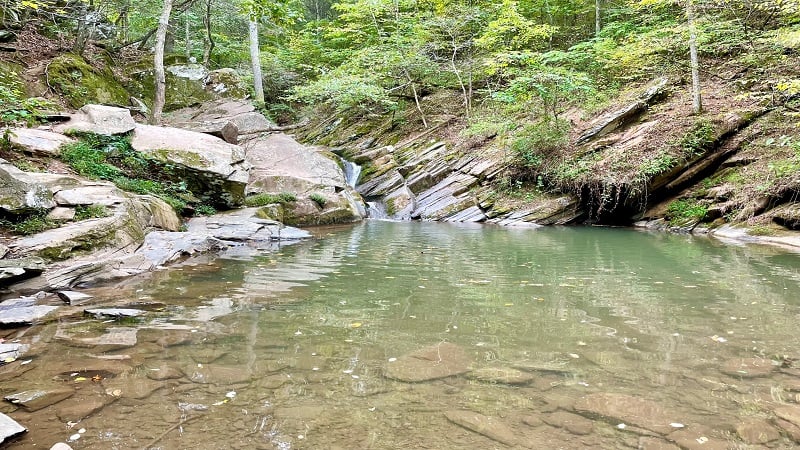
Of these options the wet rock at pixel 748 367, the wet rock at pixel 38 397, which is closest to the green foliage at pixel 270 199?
the wet rock at pixel 38 397

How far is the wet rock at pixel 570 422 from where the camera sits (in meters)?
2.90

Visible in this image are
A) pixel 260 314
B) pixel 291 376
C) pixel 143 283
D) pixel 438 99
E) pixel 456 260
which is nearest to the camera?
pixel 291 376

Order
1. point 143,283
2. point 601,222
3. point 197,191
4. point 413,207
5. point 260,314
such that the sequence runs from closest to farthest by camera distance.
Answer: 1. point 260,314
2. point 143,283
3. point 197,191
4. point 601,222
5. point 413,207

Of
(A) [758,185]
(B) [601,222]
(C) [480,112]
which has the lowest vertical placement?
A: (B) [601,222]

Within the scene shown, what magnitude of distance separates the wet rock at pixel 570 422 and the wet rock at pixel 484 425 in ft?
1.03

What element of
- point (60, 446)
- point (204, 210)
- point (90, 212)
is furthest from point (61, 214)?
point (60, 446)

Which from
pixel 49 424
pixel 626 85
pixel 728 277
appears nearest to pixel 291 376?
pixel 49 424

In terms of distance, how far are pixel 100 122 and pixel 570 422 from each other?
13.0m

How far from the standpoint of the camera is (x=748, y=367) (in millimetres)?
3777

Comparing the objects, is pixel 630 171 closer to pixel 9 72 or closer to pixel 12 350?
pixel 12 350

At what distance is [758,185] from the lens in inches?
509

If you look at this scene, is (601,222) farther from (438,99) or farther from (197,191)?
(197,191)

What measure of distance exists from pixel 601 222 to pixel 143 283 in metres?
15.3

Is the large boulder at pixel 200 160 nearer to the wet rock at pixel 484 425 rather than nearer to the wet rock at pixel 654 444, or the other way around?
the wet rock at pixel 484 425
